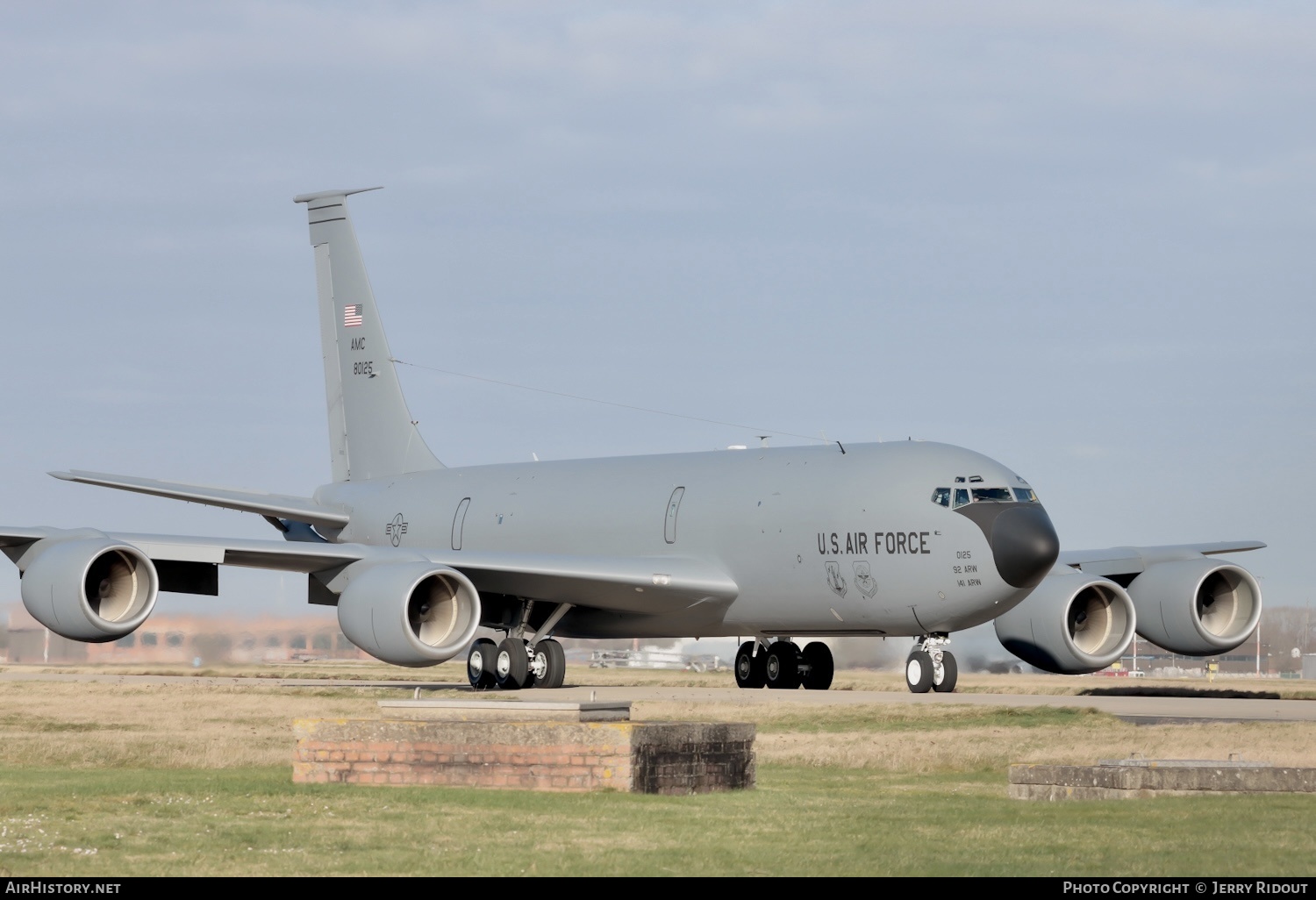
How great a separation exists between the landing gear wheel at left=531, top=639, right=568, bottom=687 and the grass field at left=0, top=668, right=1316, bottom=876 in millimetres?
9777

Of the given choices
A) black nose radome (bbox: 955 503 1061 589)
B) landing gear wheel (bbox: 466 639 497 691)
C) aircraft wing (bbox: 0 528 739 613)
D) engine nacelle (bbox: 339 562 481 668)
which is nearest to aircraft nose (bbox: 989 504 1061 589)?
black nose radome (bbox: 955 503 1061 589)

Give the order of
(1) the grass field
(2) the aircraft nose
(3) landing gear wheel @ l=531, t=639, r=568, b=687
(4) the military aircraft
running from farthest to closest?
(3) landing gear wheel @ l=531, t=639, r=568, b=687 → (2) the aircraft nose → (4) the military aircraft → (1) the grass field

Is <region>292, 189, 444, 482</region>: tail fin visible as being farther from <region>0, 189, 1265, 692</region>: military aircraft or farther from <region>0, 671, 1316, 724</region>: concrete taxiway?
<region>0, 671, 1316, 724</region>: concrete taxiway

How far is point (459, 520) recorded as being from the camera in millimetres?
31875

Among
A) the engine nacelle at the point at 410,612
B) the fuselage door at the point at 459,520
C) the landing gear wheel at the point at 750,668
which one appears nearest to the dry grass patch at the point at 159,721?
the engine nacelle at the point at 410,612

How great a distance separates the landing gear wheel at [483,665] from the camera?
26.9 metres

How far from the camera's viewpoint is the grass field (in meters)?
8.77

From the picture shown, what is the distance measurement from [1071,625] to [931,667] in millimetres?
2509

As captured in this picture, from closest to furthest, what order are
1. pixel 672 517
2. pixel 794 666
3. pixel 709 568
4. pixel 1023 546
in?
pixel 1023 546
pixel 709 568
pixel 672 517
pixel 794 666

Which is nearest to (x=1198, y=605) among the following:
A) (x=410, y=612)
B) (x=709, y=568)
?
(x=709, y=568)

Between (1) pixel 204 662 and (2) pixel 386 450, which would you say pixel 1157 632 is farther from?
(1) pixel 204 662

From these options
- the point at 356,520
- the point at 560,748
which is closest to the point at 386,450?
the point at 356,520

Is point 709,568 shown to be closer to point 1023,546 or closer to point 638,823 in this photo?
point 1023,546

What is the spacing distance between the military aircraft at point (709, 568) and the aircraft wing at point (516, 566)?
41 millimetres
